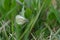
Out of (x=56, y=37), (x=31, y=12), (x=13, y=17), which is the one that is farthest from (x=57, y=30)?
(x=13, y=17)

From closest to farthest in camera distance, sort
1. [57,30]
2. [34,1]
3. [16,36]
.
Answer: [16,36]
[57,30]
[34,1]

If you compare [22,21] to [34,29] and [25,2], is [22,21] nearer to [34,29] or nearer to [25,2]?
[34,29]

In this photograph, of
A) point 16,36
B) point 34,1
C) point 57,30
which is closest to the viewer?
point 16,36

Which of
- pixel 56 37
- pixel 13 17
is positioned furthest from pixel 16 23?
pixel 56 37

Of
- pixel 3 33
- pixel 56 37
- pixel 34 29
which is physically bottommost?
pixel 56 37

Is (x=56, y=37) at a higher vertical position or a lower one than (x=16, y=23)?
lower

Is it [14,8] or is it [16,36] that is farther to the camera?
[14,8]
